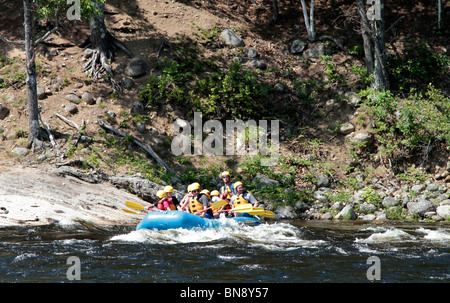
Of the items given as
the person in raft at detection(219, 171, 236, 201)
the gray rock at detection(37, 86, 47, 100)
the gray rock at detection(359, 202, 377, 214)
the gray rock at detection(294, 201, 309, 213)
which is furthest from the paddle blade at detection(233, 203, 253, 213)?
the gray rock at detection(37, 86, 47, 100)

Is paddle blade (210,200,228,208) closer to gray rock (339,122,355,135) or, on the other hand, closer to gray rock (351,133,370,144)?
gray rock (351,133,370,144)

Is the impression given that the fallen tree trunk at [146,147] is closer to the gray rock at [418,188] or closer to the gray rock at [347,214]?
the gray rock at [347,214]

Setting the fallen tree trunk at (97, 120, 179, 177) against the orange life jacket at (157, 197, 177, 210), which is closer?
the orange life jacket at (157, 197, 177, 210)

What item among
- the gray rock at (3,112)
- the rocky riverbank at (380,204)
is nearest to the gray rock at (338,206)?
the rocky riverbank at (380,204)

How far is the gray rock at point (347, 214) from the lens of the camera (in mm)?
13289

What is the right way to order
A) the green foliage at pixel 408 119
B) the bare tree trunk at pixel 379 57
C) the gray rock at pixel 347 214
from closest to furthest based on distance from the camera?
the gray rock at pixel 347 214 → the green foliage at pixel 408 119 → the bare tree trunk at pixel 379 57

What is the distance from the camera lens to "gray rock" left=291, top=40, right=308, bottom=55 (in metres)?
19.5

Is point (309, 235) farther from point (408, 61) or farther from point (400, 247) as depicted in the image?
point (408, 61)

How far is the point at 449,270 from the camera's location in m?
6.95

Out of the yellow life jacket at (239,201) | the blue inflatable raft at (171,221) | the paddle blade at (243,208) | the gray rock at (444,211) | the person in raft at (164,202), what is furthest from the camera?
the gray rock at (444,211)

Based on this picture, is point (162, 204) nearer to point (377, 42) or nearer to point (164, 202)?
point (164, 202)

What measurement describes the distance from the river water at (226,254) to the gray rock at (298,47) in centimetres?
1017

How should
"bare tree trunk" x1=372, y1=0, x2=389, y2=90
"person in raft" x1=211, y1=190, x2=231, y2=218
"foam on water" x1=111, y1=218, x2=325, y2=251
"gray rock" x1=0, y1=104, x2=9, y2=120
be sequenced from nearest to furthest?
"foam on water" x1=111, y1=218, x2=325, y2=251, "person in raft" x1=211, y1=190, x2=231, y2=218, "gray rock" x1=0, y1=104, x2=9, y2=120, "bare tree trunk" x1=372, y1=0, x2=389, y2=90

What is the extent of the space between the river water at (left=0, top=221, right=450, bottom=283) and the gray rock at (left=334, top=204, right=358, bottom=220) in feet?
6.79
